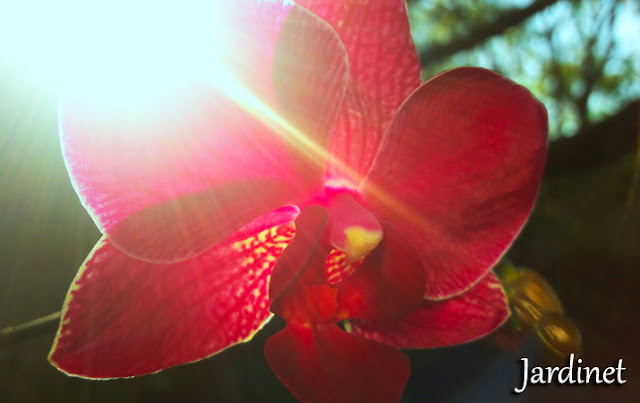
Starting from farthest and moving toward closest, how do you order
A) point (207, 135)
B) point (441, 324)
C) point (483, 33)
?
point (483, 33)
point (441, 324)
point (207, 135)

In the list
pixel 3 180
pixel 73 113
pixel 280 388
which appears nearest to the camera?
pixel 73 113

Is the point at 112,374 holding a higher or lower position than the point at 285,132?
lower

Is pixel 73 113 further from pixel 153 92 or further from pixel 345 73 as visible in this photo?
pixel 345 73

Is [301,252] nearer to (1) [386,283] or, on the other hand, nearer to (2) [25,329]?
(1) [386,283]

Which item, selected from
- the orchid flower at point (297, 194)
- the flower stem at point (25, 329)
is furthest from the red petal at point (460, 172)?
the flower stem at point (25, 329)

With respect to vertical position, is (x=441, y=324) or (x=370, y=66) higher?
(x=370, y=66)

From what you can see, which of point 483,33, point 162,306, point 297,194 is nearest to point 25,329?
point 162,306

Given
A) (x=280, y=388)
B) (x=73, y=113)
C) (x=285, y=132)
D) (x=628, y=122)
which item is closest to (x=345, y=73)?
(x=285, y=132)
